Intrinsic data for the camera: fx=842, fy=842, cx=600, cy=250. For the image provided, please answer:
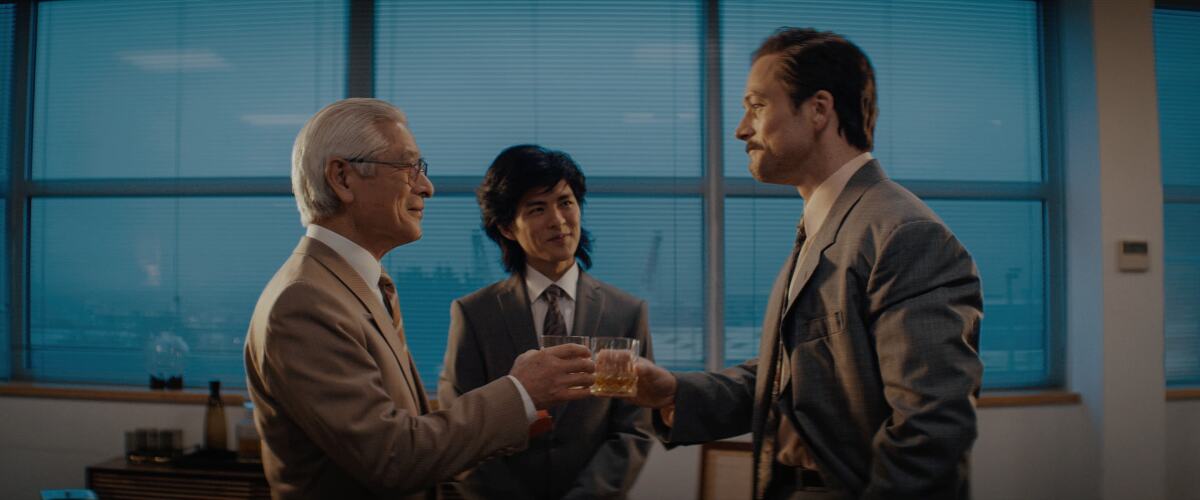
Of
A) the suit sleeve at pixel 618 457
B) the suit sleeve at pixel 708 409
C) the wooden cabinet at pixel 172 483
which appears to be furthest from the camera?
the wooden cabinet at pixel 172 483

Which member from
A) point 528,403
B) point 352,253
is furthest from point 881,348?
point 352,253

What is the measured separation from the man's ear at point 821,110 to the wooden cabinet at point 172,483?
2640mm

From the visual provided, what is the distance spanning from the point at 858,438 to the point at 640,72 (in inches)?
108

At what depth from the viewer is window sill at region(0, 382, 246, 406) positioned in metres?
3.97

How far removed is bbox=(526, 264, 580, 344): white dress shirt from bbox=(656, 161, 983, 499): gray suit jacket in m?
0.95

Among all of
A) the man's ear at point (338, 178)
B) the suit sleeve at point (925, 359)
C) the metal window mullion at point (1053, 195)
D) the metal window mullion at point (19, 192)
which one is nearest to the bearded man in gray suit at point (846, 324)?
the suit sleeve at point (925, 359)

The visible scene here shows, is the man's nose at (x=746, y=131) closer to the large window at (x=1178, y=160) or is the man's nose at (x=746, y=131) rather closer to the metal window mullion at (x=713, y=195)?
the metal window mullion at (x=713, y=195)

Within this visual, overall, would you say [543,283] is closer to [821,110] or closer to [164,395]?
[821,110]

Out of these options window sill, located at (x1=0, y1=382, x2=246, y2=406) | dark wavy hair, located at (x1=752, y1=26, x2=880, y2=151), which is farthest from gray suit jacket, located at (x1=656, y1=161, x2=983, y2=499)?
window sill, located at (x1=0, y1=382, x2=246, y2=406)

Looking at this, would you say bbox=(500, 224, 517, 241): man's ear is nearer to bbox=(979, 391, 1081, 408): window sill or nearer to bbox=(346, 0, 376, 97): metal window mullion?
bbox=(346, 0, 376, 97): metal window mullion

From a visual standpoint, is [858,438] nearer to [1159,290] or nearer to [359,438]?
[359,438]

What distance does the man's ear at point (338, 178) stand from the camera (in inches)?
67.6

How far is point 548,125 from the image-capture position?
13.1ft

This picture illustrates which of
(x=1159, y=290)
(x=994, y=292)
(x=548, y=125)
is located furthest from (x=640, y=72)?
(x=1159, y=290)
